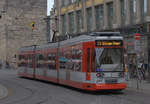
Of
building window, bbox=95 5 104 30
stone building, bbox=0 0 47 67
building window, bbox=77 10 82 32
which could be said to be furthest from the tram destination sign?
stone building, bbox=0 0 47 67

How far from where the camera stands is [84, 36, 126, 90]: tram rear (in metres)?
15.9

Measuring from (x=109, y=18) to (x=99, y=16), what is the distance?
2.01 m

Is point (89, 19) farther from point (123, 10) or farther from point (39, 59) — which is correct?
point (39, 59)

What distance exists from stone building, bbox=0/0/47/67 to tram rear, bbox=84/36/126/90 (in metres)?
46.7

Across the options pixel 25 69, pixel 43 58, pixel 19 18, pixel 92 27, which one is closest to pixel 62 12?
pixel 92 27

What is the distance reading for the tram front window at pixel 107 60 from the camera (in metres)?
16.0

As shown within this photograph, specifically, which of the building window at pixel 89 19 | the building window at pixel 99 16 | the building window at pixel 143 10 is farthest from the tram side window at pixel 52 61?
the building window at pixel 89 19

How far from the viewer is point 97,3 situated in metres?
35.3

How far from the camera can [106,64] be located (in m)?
16.0

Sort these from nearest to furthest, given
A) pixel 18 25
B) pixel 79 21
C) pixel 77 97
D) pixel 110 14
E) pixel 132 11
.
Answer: pixel 77 97 < pixel 132 11 < pixel 110 14 < pixel 79 21 < pixel 18 25

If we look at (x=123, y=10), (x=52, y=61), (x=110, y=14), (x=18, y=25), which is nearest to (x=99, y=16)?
(x=110, y=14)

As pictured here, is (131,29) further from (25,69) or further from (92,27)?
(25,69)

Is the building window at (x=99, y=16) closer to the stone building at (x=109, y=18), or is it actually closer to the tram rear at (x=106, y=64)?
the stone building at (x=109, y=18)

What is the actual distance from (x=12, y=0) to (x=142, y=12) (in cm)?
4137
